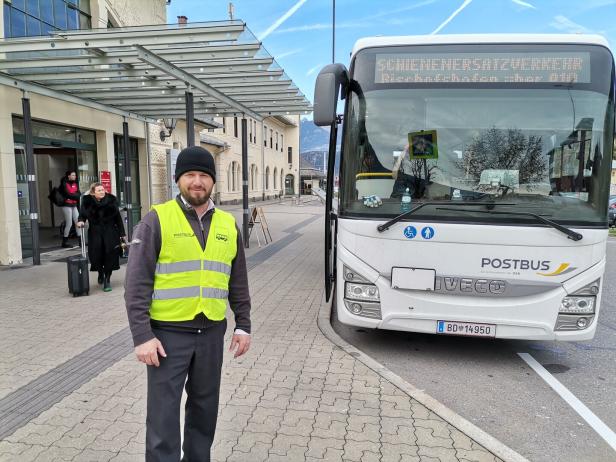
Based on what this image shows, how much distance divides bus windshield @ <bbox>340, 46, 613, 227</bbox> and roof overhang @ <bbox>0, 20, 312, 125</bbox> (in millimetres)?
3241

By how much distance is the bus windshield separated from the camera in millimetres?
4113

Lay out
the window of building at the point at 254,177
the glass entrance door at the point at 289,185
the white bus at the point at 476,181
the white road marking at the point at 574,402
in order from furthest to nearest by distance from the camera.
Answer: the glass entrance door at the point at 289,185
the window of building at the point at 254,177
the white bus at the point at 476,181
the white road marking at the point at 574,402

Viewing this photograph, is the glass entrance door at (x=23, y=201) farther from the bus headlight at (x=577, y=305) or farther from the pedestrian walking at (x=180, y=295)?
the bus headlight at (x=577, y=305)

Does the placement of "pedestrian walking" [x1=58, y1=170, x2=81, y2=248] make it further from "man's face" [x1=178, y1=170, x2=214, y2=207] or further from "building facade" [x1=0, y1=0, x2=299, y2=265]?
"man's face" [x1=178, y1=170, x2=214, y2=207]

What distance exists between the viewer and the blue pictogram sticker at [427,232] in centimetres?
421

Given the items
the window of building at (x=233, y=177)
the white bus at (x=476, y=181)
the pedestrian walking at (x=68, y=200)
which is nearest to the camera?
the white bus at (x=476, y=181)

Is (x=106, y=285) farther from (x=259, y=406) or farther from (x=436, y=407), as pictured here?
(x=436, y=407)

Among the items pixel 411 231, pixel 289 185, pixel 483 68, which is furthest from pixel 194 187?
pixel 289 185

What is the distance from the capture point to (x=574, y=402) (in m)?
3.85

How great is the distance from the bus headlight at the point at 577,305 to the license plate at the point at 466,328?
2.09 feet

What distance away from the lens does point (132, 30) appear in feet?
22.1

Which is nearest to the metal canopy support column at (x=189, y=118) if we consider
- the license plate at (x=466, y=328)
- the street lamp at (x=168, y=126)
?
the license plate at (x=466, y=328)

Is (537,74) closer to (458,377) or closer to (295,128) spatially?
(458,377)

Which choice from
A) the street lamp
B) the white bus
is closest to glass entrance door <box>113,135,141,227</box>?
the street lamp
